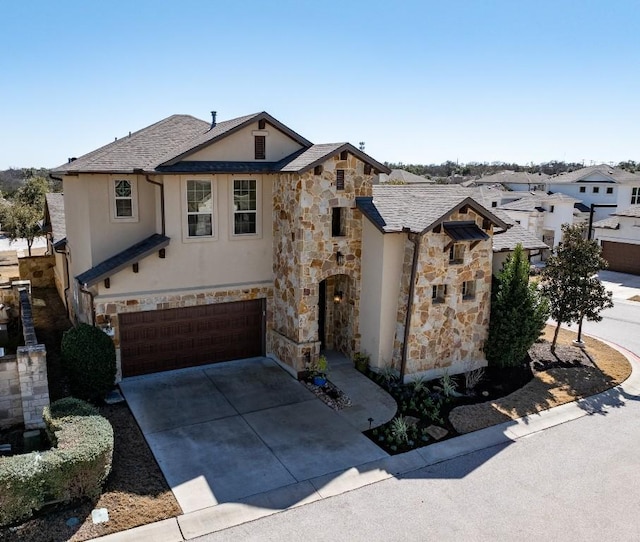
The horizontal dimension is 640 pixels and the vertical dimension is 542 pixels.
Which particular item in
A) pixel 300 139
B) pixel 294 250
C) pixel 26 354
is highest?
pixel 300 139

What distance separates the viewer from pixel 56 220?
73.6 feet

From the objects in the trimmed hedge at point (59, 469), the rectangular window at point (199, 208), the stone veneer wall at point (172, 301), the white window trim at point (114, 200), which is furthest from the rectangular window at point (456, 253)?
the trimmed hedge at point (59, 469)

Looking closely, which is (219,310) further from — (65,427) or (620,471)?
(620,471)

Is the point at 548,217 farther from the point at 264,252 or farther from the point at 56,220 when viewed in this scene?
the point at 56,220

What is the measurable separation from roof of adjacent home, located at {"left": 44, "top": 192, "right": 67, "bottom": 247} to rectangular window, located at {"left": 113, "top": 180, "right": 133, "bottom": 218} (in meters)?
5.45

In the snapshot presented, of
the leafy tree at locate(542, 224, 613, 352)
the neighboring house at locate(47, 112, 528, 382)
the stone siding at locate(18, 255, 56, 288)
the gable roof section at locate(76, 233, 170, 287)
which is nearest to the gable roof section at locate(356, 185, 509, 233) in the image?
the neighboring house at locate(47, 112, 528, 382)

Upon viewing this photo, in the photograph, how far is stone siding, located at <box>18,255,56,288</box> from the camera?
2536cm

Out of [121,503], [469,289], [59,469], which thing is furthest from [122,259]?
[469,289]

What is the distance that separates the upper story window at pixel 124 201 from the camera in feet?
49.9

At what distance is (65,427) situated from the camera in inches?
405

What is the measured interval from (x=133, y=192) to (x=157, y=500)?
28.9 ft

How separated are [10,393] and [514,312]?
1324 cm

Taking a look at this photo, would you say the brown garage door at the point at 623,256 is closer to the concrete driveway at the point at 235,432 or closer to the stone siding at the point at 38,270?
the concrete driveway at the point at 235,432

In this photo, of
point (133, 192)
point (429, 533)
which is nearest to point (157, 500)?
Answer: point (429, 533)
